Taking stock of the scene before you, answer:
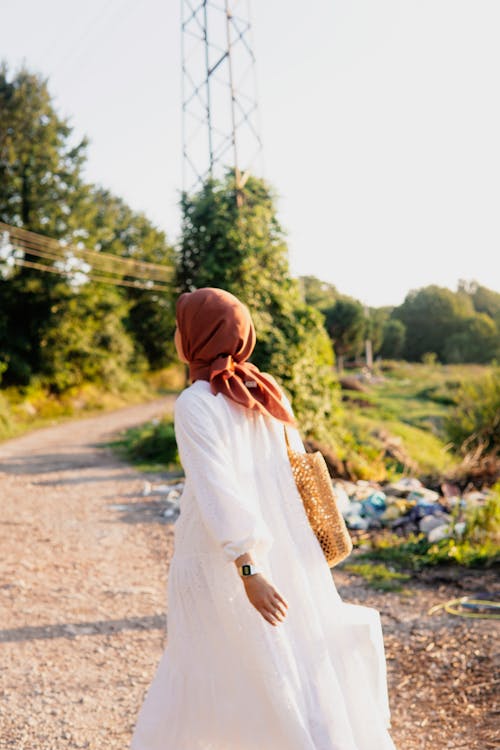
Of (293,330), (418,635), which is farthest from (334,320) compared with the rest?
(418,635)

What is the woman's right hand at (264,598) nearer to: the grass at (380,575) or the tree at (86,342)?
the grass at (380,575)

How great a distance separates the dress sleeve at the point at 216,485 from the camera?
2.19m

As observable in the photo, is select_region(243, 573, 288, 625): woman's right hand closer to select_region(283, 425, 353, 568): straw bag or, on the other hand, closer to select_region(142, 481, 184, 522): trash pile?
select_region(283, 425, 353, 568): straw bag

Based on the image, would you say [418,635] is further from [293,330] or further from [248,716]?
[293,330]

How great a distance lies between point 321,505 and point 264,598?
45cm

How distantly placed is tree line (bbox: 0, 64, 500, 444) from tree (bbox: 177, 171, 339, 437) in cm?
2

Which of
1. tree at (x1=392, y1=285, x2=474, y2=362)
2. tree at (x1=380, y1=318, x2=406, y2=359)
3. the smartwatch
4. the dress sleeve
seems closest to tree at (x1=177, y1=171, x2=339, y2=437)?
the dress sleeve

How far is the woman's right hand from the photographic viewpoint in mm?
2160

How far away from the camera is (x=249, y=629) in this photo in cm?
226

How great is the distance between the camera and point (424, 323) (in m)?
69.3

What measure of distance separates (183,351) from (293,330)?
350 inches

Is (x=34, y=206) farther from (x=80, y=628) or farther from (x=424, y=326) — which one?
(x=424, y=326)

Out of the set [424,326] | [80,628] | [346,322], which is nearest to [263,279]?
[80,628]

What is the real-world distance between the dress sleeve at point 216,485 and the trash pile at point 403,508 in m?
4.72
